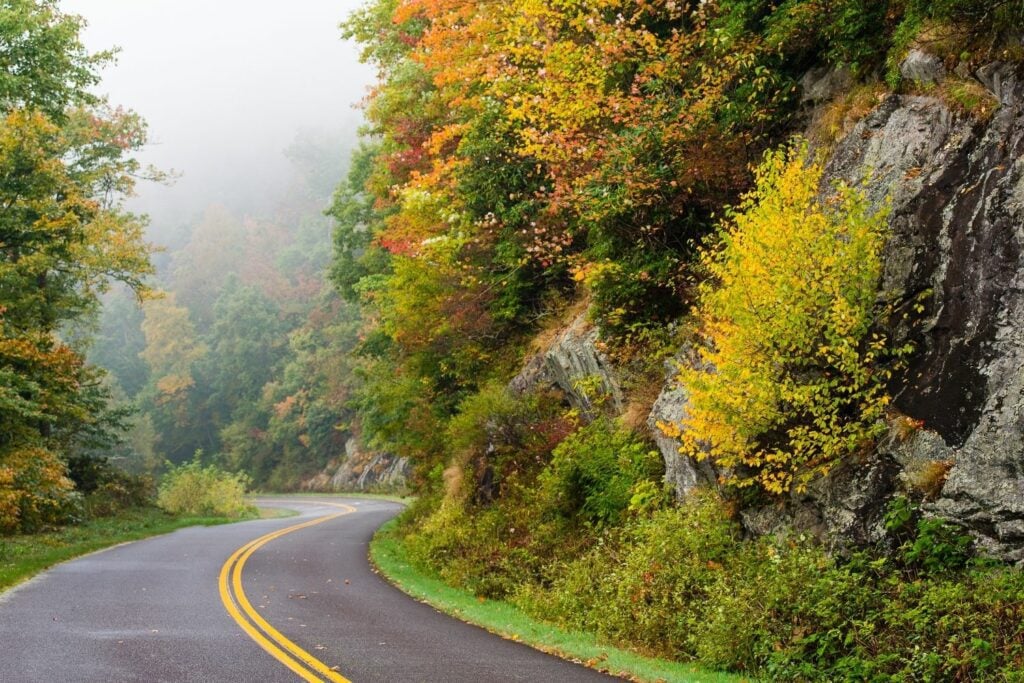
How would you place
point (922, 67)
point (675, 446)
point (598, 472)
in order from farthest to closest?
point (598, 472) → point (675, 446) → point (922, 67)

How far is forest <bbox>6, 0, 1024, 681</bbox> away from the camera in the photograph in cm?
852

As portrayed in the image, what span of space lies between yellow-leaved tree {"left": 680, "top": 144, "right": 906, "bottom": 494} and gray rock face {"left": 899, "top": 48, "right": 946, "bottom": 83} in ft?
7.49

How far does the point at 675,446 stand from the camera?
11852mm

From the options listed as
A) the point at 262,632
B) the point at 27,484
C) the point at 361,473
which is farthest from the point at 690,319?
the point at 361,473

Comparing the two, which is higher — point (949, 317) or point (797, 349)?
point (949, 317)

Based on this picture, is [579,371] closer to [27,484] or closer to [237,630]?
[237,630]

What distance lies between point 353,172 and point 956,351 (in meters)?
29.1

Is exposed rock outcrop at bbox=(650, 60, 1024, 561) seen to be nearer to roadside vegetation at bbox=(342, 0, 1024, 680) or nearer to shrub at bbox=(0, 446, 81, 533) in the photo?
roadside vegetation at bbox=(342, 0, 1024, 680)

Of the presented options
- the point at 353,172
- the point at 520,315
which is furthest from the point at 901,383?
the point at 353,172

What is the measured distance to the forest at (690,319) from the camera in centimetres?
852

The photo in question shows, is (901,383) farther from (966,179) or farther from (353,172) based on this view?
(353,172)

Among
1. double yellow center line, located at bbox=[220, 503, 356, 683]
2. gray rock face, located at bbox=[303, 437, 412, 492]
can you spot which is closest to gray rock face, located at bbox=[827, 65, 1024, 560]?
double yellow center line, located at bbox=[220, 503, 356, 683]

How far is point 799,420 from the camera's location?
9.84 m

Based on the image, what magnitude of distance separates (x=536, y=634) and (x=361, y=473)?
168 ft
